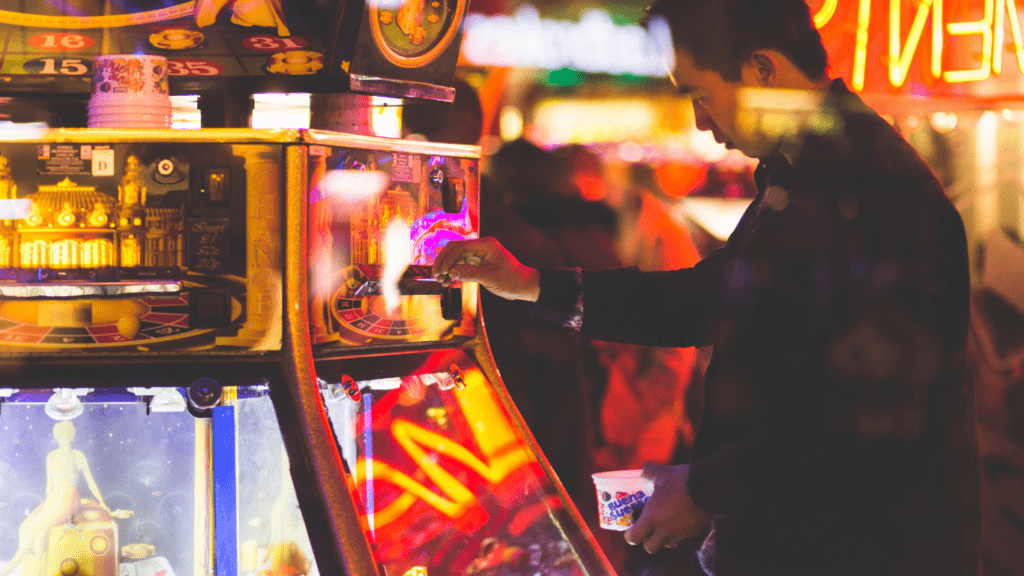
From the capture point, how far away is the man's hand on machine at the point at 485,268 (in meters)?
1.55

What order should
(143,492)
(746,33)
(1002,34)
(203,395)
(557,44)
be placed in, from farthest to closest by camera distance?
(557,44)
(1002,34)
(143,492)
(203,395)
(746,33)

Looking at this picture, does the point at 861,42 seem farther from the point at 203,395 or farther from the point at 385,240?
the point at 203,395

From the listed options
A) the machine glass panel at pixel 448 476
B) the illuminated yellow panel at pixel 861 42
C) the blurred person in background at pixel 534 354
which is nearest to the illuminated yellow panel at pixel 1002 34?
the illuminated yellow panel at pixel 861 42

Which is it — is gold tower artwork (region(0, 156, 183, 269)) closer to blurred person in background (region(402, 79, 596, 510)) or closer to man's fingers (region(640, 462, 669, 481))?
man's fingers (region(640, 462, 669, 481))

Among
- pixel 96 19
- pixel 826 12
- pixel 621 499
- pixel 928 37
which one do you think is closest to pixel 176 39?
pixel 96 19

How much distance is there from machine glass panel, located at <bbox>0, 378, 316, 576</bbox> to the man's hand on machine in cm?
41

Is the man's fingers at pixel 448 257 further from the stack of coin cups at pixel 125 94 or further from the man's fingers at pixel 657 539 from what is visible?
the man's fingers at pixel 657 539

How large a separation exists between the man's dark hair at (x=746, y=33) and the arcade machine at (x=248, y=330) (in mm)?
592

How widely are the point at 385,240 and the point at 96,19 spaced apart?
703 millimetres

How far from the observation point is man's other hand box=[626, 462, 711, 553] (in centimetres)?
105

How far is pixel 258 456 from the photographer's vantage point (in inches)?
58.2

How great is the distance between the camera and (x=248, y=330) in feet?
4.50

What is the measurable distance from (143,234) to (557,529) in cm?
92

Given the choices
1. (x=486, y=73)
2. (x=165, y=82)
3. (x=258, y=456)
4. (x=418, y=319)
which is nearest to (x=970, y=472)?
(x=418, y=319)
